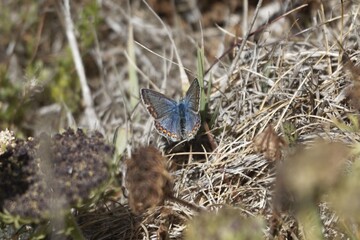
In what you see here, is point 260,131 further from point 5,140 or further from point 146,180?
point 5,140

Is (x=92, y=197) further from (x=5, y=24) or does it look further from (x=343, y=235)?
(x=5, y=24)

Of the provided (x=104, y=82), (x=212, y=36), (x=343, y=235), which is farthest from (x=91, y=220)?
(x=212, y=36)

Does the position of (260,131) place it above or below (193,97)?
below

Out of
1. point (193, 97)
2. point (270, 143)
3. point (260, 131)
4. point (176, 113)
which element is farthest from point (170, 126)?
point (270, 143)

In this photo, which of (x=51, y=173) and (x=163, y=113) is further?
(x=163, y=113)

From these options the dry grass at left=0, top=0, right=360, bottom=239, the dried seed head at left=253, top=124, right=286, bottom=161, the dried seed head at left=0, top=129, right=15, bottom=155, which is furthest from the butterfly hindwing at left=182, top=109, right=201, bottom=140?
the dried seed head at left=0, top=129, right=15, bottom=155

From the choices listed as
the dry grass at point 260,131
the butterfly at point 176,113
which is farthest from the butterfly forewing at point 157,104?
the dry grass at point 260,131
